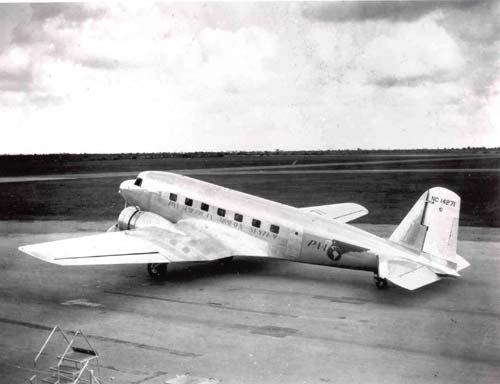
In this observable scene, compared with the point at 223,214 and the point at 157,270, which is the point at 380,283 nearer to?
the point at 223,214

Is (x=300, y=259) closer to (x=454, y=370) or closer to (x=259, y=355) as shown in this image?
(x=259, y=355)

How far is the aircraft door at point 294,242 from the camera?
61.3 ft

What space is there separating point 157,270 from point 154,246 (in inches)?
49.8

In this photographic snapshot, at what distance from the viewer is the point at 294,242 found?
739 inches

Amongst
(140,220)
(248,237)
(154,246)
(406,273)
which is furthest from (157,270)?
(406,273)

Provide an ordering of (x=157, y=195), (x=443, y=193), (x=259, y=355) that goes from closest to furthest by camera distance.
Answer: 1. (x=259, y=355)
2. (x=443, y=193)
3. (x=157, y=195)

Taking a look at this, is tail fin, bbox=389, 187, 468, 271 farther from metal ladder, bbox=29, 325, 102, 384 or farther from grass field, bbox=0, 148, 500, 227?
grass field, bbox=0, 148, 500, 227

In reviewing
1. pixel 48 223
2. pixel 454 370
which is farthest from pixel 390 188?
pixel 454 370

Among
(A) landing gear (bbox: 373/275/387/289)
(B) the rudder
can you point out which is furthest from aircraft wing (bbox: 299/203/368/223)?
(B) the rudder

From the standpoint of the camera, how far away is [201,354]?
12508mm

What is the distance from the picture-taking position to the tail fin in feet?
54.6

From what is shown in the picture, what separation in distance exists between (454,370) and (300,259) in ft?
26.0

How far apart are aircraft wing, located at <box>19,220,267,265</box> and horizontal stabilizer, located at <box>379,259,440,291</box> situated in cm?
489

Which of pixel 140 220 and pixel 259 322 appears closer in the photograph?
pixel 259 322
